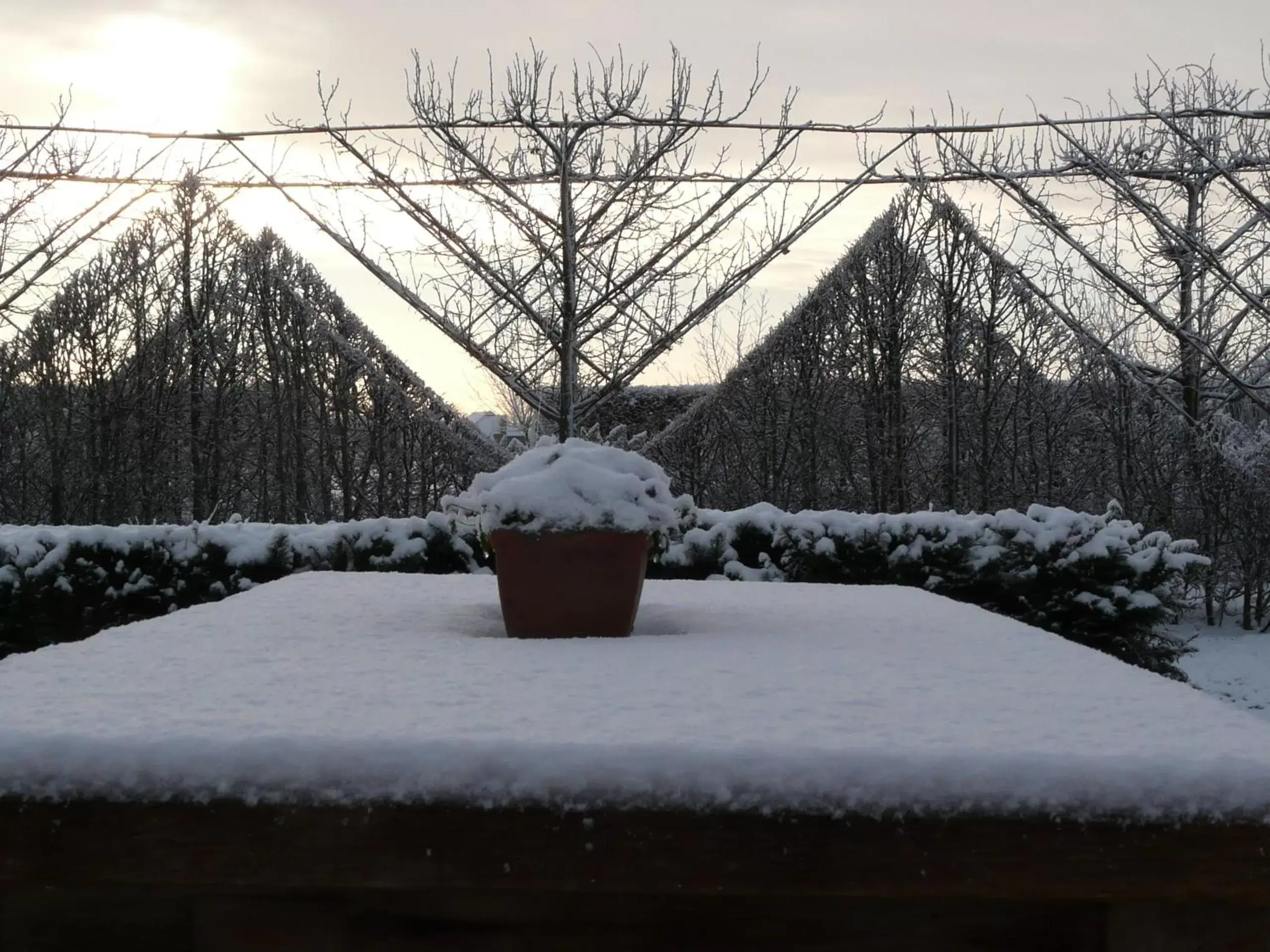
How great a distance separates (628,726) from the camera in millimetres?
1586

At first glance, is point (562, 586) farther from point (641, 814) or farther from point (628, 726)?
point (641, 814)

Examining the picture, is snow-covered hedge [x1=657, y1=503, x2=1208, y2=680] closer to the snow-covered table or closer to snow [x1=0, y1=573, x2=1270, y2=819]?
snow [x1=0, y1=573, x2=1270, y2=819]

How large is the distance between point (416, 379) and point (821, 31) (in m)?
4.29

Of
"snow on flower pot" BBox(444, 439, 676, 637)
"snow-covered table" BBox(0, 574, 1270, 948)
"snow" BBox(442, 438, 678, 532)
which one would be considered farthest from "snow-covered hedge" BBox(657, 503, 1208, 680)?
"snow-covered table" BBox(0, 574, 1270, 948)

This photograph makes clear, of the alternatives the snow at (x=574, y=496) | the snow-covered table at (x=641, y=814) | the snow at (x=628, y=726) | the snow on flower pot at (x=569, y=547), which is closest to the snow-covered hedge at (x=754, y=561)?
the snow at (x=574, y=496)

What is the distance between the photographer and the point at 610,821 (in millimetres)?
1361

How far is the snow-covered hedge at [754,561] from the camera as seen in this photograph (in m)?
5.19

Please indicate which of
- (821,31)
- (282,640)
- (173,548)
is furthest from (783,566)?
(821,31)

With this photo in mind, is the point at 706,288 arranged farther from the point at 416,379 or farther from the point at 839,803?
the point at 839,803

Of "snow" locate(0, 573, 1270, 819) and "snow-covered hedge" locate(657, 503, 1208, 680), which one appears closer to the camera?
"snow" locate(0, 573, 1270, 819)

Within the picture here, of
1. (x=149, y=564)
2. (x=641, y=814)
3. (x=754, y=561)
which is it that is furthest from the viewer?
(x=754, y=561)

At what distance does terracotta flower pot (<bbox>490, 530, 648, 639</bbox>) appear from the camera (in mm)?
2949

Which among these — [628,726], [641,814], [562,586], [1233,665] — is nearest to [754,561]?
[562,586]

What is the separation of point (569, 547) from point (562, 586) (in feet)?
0.35
